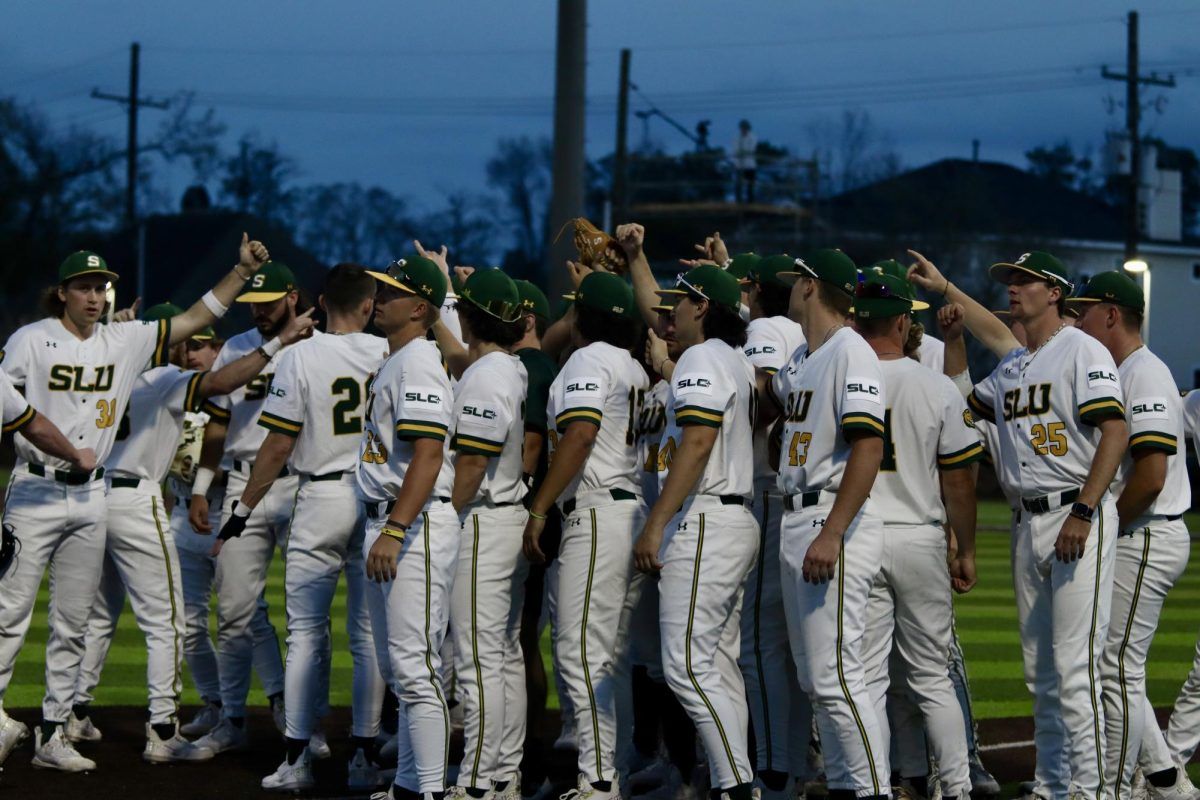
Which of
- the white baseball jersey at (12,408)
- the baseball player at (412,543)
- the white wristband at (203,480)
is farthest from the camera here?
the white wristband at (203,480)

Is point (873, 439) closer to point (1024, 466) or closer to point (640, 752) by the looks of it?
point (1024, 466)

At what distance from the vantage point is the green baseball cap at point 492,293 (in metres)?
6.44

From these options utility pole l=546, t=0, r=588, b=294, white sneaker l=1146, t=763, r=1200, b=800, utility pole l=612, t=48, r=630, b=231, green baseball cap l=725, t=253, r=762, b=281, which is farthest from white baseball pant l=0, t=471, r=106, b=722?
utility pole l=612, t=48, r=630, b=231

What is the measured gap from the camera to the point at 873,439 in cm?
553

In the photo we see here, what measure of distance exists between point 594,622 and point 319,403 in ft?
5.62

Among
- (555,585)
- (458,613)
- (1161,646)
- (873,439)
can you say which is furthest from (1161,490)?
(1161,646)

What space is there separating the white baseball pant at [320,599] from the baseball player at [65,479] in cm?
104

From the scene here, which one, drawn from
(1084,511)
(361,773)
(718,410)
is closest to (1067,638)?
(1084,511)

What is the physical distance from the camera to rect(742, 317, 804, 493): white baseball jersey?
21.5 ft

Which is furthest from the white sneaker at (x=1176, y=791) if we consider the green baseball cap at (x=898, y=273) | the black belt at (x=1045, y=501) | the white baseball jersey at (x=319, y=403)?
the white baseball jersey at (x=319, y=403)

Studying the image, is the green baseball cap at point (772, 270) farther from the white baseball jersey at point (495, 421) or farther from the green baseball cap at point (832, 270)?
the white baseball jersey at point (495, 421)

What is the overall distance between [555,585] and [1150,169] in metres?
39.4

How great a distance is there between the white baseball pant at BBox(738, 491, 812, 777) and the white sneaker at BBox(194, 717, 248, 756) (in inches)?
111

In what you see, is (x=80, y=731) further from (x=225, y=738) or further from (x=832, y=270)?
(x=832, y=270)
